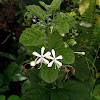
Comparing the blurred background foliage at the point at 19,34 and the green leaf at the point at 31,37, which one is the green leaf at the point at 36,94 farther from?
the green leaf at the point at 31,37

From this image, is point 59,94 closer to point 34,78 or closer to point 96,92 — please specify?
point 34,78

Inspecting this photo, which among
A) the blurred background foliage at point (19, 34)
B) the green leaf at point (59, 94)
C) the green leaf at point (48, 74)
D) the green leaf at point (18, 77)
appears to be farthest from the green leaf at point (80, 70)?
the green leaf at point (18, 77)

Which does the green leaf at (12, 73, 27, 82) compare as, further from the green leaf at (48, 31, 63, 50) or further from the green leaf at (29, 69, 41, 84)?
the green leaf at (48, 31, 63, 50)

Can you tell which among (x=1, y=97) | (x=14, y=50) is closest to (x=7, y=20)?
(x=14, y=50)

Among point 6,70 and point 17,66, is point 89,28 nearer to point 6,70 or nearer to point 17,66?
point 17,66

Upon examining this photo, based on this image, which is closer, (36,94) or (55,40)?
(55,40)

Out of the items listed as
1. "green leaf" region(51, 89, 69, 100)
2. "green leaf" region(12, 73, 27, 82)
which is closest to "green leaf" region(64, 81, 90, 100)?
"green leaf" region(51, 89, 69, 100)

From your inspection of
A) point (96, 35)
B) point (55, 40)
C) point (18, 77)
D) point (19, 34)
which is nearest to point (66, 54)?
point (55, 40)
